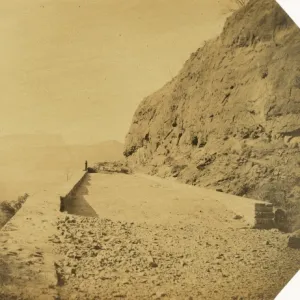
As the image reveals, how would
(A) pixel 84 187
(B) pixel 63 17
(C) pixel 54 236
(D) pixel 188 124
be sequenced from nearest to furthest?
(C) pixel 54 236 → (B) pixel 63 17 → (A) pixel 84 187 → (D) pixel 188 124

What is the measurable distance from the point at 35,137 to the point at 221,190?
2586 millimetres

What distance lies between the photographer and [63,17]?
425cm

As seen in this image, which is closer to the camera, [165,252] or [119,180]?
[165,252]

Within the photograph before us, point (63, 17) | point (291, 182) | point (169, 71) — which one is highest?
point (63, 17)

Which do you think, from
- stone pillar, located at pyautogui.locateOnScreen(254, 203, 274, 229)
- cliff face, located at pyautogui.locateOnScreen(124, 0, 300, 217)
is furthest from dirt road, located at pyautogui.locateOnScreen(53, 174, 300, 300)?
cliff face, located at pyautogui.locateOnScreen(124, 0, 300, 217)

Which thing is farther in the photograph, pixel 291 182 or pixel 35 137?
pixel 291 182

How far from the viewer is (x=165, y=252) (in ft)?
12.6

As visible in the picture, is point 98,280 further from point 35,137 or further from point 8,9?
point 8,9

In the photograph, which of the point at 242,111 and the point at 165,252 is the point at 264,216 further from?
the point at 242,111

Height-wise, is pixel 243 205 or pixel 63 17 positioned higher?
pixel 63 17

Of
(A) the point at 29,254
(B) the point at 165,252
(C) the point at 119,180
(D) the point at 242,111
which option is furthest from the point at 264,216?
(A) the point at 29,254

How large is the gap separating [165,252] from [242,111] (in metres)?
2.73

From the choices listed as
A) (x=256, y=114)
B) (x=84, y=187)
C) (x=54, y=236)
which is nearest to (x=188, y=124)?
(x=256, y=114)

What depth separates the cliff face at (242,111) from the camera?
17.8 feet
